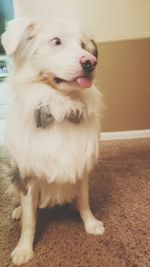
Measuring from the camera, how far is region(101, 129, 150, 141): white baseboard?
7.67ft

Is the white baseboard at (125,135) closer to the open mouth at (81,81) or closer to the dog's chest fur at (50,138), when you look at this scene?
the dog's chest fur at (50,138)

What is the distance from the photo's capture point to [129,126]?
2.35 meters

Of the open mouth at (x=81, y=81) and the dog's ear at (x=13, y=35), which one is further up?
the dog's ear at (x=13, y=35)

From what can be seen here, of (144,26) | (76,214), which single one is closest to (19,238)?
(76,214)

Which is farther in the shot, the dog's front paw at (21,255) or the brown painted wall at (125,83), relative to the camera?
the brown painted wall at (125,83)

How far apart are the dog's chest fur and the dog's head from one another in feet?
0.21

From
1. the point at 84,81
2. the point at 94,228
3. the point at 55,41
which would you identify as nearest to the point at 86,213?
the point at 94,228

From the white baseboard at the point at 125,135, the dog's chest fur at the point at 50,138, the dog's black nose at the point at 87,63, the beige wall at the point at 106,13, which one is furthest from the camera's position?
the white baseboard at the point at 125,135

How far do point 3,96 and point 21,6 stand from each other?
1.17m

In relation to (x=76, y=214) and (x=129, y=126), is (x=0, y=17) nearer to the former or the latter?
(x=129, y=126)

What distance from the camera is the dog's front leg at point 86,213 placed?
3.92 feet

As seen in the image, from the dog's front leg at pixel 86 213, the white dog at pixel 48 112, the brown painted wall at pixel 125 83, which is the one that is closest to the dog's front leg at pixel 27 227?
the white dog at pixel 48 112

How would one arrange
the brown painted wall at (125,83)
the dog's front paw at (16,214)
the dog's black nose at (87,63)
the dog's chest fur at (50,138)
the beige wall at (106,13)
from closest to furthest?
the dog's black nose at (87,63) → the dog's chest fur at (50,138) → the dog's front paw at (16,214) → the beige wall at (106,13) → the brown painted wall at (125,83)

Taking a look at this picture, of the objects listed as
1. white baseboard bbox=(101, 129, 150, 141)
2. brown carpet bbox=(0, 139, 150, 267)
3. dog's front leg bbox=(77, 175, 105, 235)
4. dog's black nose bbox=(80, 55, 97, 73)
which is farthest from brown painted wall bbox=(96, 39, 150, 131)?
dog's black nose bbox=(80, 55, 97, 73)
